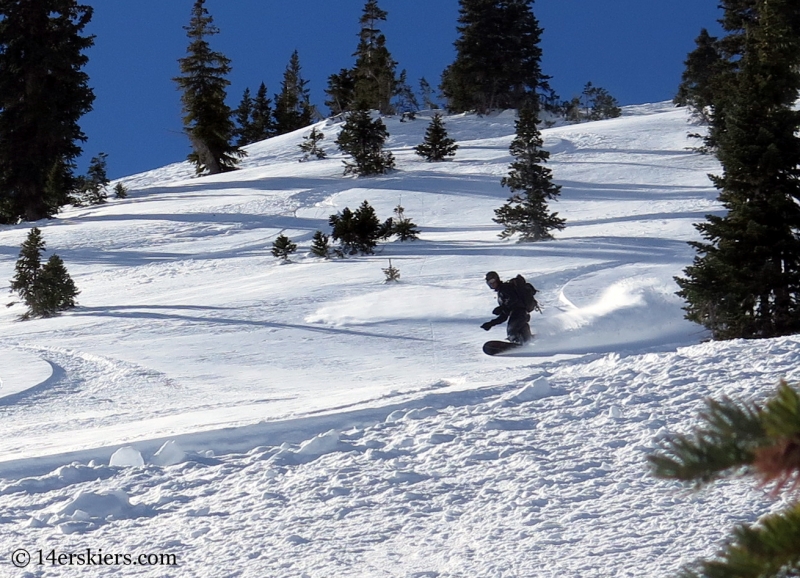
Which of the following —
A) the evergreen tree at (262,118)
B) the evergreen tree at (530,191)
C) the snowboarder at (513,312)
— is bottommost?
the snowboarder at (513,312)

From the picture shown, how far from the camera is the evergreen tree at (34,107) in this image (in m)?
37.6

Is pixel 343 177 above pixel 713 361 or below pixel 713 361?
above

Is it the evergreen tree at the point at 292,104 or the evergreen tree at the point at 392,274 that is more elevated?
the evergreen tree at the point at 292,104

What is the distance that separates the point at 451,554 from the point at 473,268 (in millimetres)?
14109

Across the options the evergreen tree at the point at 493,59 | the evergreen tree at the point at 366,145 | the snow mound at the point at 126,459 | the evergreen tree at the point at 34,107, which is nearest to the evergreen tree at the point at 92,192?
the evergreen tree at the point at 34,107

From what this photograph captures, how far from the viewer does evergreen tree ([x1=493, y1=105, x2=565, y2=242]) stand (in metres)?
21.7

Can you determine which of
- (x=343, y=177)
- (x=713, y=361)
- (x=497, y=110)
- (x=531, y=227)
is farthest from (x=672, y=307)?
(x=497, y=110)

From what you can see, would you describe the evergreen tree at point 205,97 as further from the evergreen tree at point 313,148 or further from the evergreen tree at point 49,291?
the evergreen tree at point 49,291

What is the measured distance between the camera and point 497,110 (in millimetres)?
55531

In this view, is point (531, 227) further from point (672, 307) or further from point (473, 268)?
point (672, 307)

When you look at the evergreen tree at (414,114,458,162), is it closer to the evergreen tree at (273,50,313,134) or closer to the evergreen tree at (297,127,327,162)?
the evergreen tree at (297,127,327,162)

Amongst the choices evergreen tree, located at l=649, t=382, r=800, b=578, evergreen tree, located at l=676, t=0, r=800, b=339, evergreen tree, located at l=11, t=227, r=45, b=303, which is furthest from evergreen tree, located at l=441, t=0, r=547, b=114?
evergreen tree, located at l=649, t=382, r=800, b=578

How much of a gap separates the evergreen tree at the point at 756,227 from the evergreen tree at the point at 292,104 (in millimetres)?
60932

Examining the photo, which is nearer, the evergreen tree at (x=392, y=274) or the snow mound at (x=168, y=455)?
the snow mound at (x=168, y=455)
